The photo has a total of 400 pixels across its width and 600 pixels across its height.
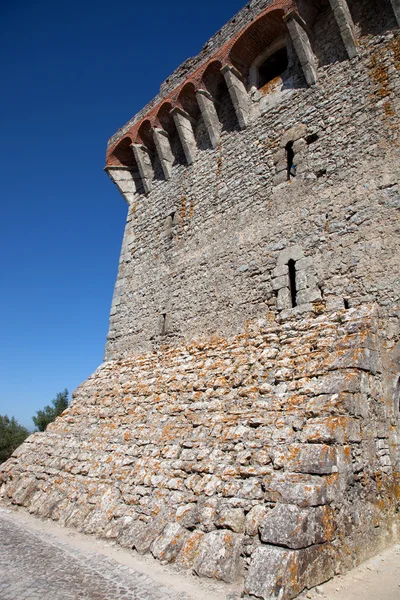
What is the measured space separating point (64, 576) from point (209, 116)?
8.33m

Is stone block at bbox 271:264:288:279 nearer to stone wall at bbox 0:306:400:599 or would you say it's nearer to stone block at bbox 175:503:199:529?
stone wall at bbox 0:306:400:599

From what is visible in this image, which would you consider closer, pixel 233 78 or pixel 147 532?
pixel 147 532

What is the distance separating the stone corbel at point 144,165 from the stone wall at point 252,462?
524 centimetres

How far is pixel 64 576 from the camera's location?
139 inches

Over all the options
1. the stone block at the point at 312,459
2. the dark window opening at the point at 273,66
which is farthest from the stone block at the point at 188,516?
the dark window opening at the point at 273,66

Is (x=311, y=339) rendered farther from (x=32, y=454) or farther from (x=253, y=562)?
(x=32, y=454)

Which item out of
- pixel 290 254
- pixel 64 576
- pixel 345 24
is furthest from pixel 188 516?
pixel 345 24

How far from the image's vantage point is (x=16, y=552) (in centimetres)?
423

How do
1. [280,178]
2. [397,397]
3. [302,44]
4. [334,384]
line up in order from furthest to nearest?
[302,44] → [280,178] → [397,397] → [334,384]

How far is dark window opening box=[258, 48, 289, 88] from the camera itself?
8.21 m

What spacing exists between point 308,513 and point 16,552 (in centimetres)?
322

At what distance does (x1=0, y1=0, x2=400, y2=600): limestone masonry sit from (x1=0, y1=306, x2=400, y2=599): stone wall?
0.8 inches

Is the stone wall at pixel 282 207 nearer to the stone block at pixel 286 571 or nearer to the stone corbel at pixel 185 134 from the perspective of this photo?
the stone corbel at pixel 185 134

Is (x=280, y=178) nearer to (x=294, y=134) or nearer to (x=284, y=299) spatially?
(x=294, y=134)
